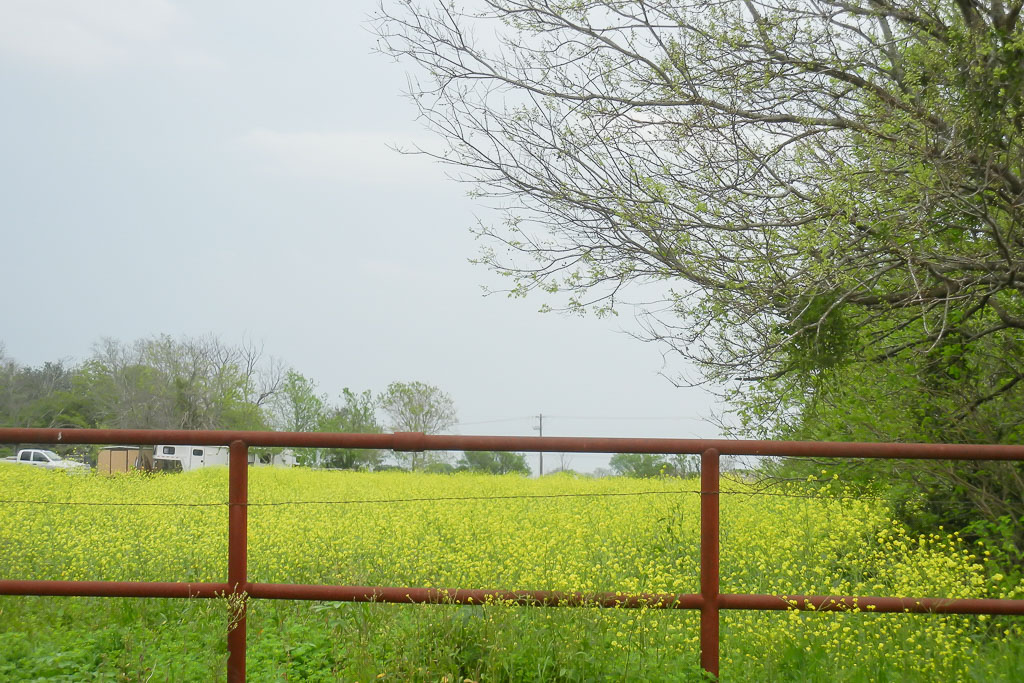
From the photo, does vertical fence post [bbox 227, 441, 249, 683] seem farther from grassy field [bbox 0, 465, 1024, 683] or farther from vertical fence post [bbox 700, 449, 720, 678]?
vertical fence post [bbox 700, 449, 720, 678]

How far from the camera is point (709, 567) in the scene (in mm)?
3922

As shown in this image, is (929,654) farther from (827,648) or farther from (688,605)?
(688,605)

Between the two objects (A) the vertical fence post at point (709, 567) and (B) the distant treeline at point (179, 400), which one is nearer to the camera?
(A) the vertical fence post at point (709, 567)

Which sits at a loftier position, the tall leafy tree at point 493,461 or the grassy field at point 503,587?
the tall leafy tree at point 493,461

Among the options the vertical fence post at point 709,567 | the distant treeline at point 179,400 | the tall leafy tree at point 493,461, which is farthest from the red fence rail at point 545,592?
the distant treeline at point 179,400

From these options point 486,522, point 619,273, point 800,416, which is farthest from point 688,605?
point 800,416

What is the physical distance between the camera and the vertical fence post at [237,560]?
4.02m

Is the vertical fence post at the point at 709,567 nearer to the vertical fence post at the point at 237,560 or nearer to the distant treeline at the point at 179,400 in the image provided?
the vertical fence post at the point at 237,560

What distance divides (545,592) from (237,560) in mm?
1425

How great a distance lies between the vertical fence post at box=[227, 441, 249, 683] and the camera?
4.02 metres

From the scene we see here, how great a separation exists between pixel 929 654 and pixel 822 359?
3419 mm

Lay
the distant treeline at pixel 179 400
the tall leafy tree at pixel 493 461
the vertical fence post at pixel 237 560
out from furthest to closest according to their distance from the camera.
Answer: the distant treeline at pixel 179 400 → the tall leafy tree at pixel 493 461 → the vertical fence post at pixel 237 560

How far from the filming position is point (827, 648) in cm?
430

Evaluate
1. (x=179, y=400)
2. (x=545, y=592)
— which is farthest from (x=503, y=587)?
(x=179, y=400)
